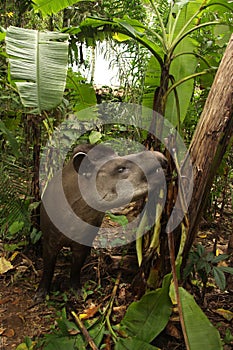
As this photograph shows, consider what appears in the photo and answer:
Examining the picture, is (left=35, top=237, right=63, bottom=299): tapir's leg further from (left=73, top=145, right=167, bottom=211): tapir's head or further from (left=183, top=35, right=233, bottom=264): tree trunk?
(left=183, top=35, right=233, bottom=264): tree trunk

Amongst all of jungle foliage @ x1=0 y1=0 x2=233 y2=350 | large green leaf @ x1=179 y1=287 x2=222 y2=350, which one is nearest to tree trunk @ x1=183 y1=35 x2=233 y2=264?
jungle foliage @ x1=0 y1=0 x2=233 y2=350

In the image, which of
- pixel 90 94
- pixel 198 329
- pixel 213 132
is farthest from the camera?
pixel 90 94

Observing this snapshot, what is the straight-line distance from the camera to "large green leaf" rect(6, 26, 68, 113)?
1727 mm

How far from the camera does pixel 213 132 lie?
1987mm

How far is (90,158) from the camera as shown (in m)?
2.20

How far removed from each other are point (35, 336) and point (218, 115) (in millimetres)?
1504

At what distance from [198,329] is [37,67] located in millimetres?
1324

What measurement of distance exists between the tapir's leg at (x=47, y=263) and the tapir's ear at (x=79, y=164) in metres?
0.50

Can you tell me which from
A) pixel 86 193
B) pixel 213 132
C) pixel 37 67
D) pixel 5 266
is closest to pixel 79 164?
pixel 86 193

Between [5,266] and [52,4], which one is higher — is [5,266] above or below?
below

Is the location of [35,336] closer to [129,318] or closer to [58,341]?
[58,341]

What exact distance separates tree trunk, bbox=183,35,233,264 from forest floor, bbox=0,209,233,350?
619 millimetres

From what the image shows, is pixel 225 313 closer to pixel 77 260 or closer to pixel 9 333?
pixel 77 260

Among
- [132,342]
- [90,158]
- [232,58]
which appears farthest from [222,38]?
[132,342]
